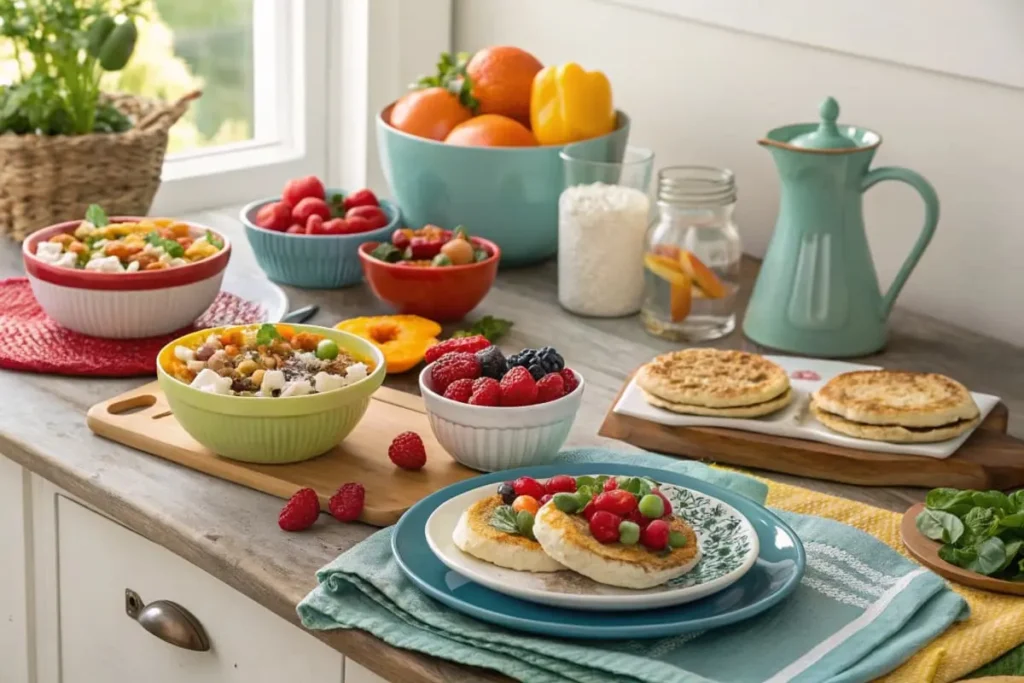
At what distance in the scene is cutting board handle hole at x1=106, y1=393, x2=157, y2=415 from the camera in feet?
4.88

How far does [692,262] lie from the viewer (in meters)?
1.77

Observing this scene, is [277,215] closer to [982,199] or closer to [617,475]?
[617,475]

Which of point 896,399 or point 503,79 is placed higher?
point 503,79

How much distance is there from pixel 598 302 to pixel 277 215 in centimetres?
43

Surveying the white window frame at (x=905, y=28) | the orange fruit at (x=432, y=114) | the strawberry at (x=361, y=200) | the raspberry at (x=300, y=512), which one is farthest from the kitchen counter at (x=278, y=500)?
the white window frame at (x=905, y=28)

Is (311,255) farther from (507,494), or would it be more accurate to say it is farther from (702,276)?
(507,494)

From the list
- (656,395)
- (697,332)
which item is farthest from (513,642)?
(697,332)

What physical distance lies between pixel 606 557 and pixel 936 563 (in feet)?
1.03

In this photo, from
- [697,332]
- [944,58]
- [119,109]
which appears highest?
[944,58]

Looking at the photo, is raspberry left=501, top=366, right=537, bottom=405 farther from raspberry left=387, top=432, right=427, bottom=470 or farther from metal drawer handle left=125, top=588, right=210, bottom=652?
metal drawer handle left=125, top=588, right=210, bottom=652

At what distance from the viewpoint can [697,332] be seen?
70.4 inches

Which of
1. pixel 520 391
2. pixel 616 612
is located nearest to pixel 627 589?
pixel 616 612

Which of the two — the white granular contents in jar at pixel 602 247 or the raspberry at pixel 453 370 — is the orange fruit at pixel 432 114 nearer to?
the white granular contents in jar at pixel 602 247

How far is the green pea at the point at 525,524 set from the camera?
1.14m
